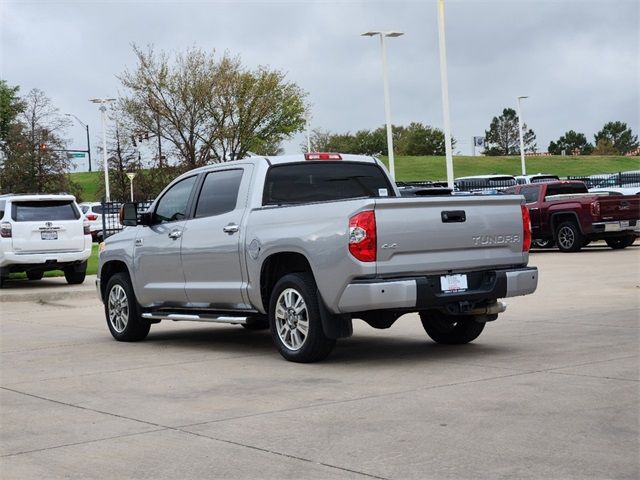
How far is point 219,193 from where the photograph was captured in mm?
11070

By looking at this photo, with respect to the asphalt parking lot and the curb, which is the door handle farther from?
the curb

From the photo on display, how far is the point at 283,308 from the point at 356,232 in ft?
4.04

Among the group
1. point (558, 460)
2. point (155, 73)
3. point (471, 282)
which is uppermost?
point (155, 73)

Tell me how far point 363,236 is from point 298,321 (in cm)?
114

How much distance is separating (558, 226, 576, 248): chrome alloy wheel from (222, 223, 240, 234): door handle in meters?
17.1

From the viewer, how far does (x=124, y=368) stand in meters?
10.1

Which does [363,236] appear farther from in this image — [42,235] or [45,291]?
[42,235]


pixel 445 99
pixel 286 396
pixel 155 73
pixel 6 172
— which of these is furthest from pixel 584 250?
pixel 6 172

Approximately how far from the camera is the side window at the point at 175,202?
38.2ft

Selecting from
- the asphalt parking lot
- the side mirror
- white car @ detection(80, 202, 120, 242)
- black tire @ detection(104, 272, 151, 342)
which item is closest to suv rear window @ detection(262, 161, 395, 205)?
the asphalt parking lot

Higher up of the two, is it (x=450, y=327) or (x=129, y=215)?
(x=129, y=215)

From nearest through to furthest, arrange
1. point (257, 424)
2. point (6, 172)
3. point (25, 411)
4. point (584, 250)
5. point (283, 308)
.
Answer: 1. point (257, 424)
2. point (25, 411)
3. point (283, 308)
4. point (584, 250)
5. point (6, 172)

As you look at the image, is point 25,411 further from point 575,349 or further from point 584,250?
point 584,250

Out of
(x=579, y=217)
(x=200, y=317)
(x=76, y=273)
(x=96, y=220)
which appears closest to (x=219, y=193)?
(x=200, y=317)
